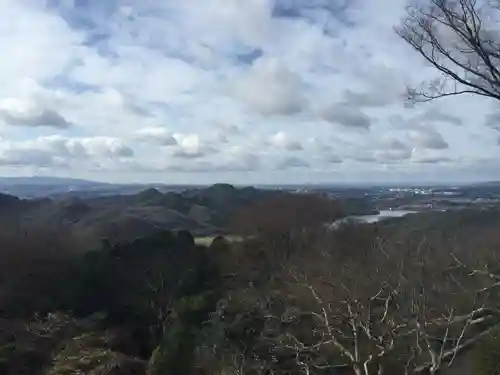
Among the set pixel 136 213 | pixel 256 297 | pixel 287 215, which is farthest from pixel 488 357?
pixel 136 213

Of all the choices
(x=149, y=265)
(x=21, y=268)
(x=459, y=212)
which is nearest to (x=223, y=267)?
(x=149, y=265)

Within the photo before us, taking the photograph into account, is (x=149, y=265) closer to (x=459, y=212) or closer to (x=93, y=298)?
(x=93, y=298)

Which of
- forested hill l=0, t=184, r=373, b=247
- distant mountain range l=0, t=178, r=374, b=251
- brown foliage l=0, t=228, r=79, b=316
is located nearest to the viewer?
brown foliage l=0, t=228, r=79, b=316

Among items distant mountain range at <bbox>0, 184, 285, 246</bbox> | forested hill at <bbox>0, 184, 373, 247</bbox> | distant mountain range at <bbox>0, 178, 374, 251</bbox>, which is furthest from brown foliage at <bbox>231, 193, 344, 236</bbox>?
distant mountain range at <bbox>0, 184, 285, 246</bbox>

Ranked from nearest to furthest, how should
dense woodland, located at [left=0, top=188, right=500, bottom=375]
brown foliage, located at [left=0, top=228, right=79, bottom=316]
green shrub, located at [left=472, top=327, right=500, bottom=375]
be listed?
dense woodland, located at [left=0, top=188, right=500, bottom=375] < green shrub, located at [left=472, top=327, right=500, bottom=375] < brown foliage, located at [left=0, top=228, right=79, bottom=316]

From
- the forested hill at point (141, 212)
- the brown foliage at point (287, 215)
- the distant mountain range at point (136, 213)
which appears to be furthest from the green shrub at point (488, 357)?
the distant mountain range at point (136, 213)

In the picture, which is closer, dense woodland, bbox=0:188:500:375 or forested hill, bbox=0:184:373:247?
dense woodland, bbox=0:188:500:375

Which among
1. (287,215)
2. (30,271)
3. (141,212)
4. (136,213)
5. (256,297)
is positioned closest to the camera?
(256,297)

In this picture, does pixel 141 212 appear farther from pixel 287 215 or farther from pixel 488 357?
pixel 488 357

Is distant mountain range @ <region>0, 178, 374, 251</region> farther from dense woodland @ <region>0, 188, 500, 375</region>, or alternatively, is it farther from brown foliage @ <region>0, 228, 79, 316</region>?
dense woodland @ <region>0, 188, 500, 375</region>
